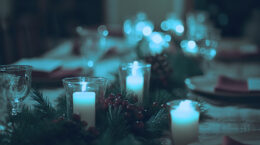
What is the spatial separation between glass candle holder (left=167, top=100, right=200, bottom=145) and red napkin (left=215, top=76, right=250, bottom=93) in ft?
1.42

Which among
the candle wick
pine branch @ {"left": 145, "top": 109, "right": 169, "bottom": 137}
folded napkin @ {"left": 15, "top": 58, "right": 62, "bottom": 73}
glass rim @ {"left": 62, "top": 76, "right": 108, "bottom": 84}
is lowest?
pine branch @ {"left": 145, "top": 109, "right": 169, "bottom": 137}

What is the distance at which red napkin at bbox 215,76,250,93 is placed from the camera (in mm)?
1062

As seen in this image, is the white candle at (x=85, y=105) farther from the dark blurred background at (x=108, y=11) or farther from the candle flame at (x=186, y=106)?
the dark blurred background at (x=108, y=11)

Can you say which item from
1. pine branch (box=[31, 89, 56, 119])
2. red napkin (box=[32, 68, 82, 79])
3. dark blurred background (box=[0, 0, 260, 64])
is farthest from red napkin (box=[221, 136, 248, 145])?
dark blurred background (box=[0, 0, 260, 64])

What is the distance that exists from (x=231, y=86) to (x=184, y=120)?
0.52 m

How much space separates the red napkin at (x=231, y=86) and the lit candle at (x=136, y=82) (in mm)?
322

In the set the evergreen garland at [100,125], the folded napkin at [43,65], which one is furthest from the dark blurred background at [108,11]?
the evergreen garland at [100,125]

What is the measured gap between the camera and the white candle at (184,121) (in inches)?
25.9

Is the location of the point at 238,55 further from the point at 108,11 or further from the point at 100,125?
the point at 108,11

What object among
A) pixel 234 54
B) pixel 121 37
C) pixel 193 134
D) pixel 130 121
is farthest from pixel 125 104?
pixel 121 37

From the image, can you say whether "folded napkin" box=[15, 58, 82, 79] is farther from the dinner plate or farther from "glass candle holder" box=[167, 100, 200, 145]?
"glass candle holder" box=[167, 100, 200, 145]

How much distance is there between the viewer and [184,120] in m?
0.66

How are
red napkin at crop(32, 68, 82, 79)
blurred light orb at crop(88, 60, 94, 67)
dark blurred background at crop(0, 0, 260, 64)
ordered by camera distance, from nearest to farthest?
red napkin at crop(32, 68, 82, 79) → blurred light orb at crop(88, 60, 94, 67) → dark blurred background at crop(0, 0, 260, 64)

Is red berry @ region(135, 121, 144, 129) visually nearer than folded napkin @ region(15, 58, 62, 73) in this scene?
Yes
